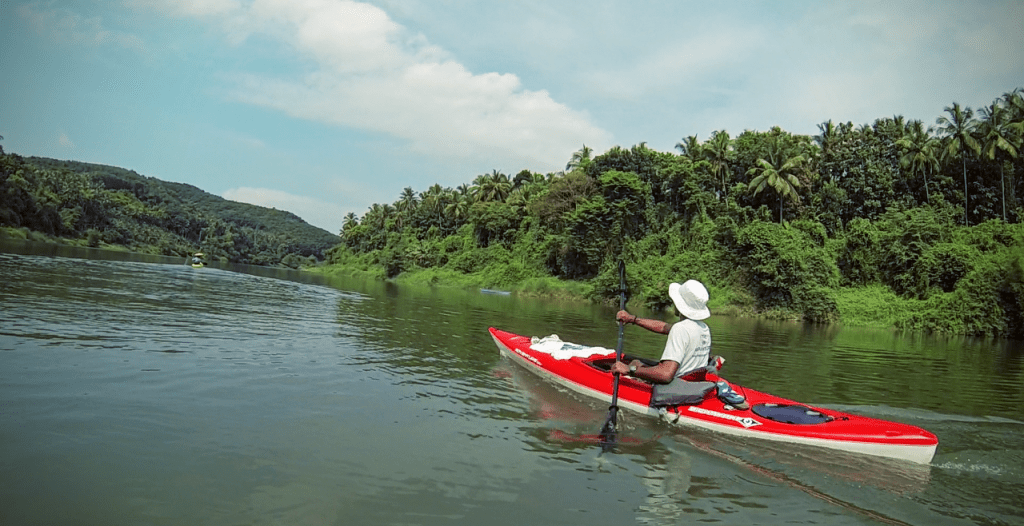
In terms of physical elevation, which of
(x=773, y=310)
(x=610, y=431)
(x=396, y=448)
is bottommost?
(x=396, y=448)

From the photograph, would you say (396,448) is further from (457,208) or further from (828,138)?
(457,208)

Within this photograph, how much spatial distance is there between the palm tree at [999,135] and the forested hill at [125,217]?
11187 cm

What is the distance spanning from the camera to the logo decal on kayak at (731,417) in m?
7.67

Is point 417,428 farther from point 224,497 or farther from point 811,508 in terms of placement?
point 811,508

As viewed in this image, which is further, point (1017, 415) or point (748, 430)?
point (1017, 415)

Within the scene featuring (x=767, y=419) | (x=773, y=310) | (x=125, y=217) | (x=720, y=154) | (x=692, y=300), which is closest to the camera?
(x=767, y=419)

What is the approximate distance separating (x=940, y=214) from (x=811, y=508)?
1951 inches

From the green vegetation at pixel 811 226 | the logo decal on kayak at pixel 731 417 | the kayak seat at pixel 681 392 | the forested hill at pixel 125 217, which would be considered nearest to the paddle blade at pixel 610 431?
the kayak seat at pixel 681 392

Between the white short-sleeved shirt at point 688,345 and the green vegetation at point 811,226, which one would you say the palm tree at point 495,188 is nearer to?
the green vegetation at point 811,226

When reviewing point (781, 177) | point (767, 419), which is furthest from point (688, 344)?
point (781, 177)

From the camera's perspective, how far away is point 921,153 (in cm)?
4512

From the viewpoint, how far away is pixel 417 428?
24.8ft

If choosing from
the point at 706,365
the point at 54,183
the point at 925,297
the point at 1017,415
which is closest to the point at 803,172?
the point at 925,297

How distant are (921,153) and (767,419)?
1912 inches
